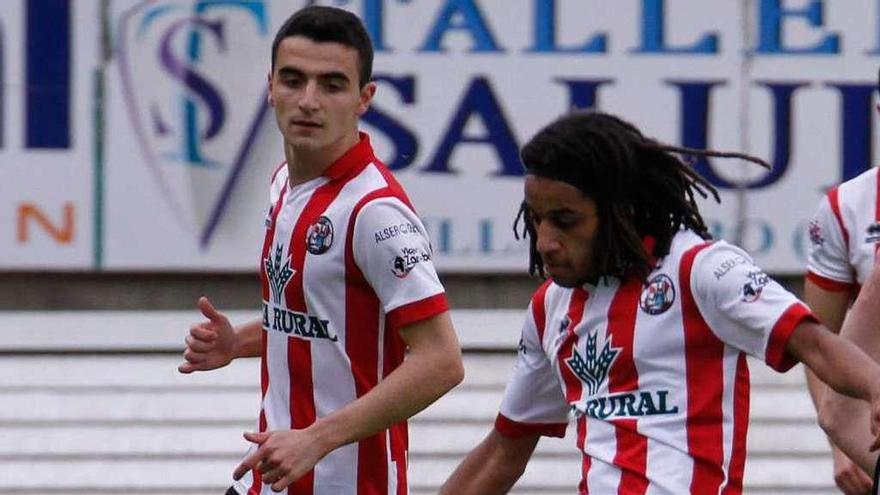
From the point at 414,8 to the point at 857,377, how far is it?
4.39 metres

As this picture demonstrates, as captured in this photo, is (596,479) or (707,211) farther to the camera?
(707,211)

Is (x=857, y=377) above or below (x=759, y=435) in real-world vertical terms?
above

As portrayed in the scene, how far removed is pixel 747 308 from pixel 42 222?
4.49 meters

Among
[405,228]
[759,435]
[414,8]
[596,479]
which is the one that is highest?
[414,8]

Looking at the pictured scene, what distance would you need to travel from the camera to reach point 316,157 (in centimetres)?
494

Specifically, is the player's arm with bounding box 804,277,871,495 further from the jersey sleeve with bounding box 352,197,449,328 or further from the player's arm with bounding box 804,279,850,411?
the jersey sleeve with bounding box 352,197,449,328

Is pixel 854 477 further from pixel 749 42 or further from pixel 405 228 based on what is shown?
pixel 749 42

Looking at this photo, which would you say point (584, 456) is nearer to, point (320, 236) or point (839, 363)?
point (839, 363)

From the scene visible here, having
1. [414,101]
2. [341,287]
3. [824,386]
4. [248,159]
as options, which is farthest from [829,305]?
[248,159]

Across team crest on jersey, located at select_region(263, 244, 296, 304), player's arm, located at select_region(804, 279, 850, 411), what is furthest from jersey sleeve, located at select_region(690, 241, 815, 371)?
player's arm, located at select_region(804, 279, 850, 411)

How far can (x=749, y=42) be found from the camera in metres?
8.43

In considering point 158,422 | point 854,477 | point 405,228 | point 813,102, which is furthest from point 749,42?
point 405,228

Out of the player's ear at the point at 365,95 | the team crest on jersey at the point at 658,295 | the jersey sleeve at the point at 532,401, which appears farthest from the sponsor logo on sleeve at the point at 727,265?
the player's ear at the point at 365,95

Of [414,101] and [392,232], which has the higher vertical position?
A: [414,101]
